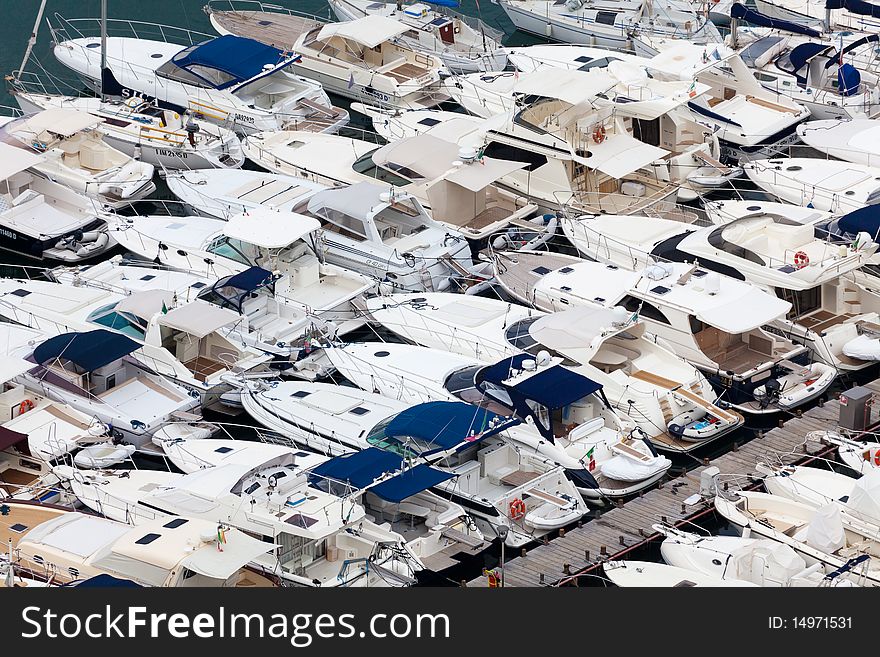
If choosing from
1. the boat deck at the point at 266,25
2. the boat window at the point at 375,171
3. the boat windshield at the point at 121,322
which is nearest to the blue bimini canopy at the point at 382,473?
the boat windshield at the point at 121,322

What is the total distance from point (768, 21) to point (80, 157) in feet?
64.4

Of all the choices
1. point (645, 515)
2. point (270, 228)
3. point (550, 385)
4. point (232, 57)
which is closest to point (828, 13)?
point (232, 57)

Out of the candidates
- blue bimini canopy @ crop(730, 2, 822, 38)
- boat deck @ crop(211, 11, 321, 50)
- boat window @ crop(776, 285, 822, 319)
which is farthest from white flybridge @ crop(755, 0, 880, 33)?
boat window @ crop(776, 285, 822, 319)

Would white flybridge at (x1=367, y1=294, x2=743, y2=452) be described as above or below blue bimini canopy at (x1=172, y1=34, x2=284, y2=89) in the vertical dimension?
below

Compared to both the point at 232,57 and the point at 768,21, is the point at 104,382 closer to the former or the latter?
the point at 232,57

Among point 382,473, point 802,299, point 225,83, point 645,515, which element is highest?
point 225,83

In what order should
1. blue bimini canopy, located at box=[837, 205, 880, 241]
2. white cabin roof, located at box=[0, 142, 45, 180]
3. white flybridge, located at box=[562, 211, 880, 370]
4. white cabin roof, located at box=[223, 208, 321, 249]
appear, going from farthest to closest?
1. white cabin roof, located at box=[0, 142, 45, 180]
2. blue bimini canopy, located at box=[837, 205, 880, 241]
3. white cabin roof, located at box=[223, 208, 321, 249]
4. white flybridge, located at box=[562, 211, 880, 370]

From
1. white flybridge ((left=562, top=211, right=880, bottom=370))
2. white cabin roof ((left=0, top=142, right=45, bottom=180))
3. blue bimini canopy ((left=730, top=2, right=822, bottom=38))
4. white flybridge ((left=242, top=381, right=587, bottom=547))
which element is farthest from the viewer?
blue bimini canopy ((left=730, top=2, right=822, bottom=38))

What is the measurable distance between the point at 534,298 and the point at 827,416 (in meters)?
6.98

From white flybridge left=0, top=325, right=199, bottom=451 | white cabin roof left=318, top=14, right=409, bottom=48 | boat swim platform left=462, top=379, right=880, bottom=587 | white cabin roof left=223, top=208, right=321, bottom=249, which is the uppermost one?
white cabin roof left=318, top=14, right=409, bottom=48

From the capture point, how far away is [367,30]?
55.4m

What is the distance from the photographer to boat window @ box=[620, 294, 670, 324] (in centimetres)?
4250

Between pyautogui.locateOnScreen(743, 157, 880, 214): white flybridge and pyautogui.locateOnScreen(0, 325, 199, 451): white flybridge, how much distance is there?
1592cm

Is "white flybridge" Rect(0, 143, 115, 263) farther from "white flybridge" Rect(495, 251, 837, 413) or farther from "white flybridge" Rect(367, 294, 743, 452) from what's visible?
"white flybridge" Rect(495, 251, 837, 413)
